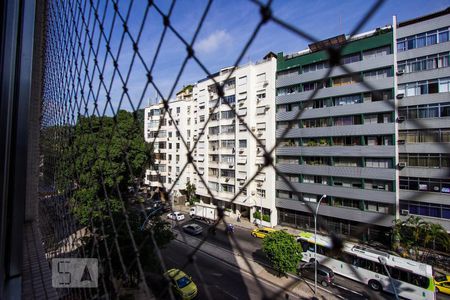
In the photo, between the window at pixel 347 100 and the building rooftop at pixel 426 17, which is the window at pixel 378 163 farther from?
the building rooftop at pixel 426 17

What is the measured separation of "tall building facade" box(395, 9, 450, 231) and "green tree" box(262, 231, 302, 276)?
2.45 metres

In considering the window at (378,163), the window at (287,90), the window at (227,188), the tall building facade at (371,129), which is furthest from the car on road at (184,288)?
the window at (287,90)

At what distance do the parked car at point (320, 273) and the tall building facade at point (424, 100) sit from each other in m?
2.13

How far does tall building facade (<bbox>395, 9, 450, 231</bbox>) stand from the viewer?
5.14m

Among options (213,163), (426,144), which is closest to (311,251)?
(426,144)

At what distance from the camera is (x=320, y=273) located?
4.52 meters

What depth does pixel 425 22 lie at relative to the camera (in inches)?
215

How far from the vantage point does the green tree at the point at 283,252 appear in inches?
170

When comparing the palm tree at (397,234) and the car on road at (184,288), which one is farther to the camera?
the palm tree at (397,234)

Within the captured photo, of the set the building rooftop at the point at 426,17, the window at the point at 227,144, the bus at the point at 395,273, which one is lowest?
Result: the bus at the point at 395,273

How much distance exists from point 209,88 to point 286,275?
243 inches

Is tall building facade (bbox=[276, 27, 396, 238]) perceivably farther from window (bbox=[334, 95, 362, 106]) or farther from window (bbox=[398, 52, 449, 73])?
window (bbox=[398, 52, 449, 73])

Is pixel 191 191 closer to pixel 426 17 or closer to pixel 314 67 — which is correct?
pixel 314 67

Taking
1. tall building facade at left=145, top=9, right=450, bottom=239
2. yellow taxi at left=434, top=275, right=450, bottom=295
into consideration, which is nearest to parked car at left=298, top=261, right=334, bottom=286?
tall building facade at left=145, top=9, right=450, bottom=239
